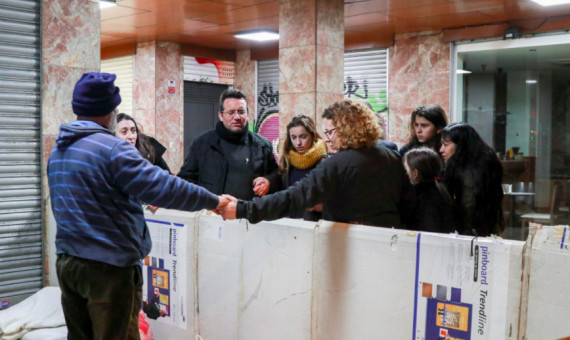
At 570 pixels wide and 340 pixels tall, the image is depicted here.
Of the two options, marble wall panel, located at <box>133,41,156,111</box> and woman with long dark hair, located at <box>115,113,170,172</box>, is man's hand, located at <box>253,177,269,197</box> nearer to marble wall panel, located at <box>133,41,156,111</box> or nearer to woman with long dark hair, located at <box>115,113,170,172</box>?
woman with long dark hair, located at <box>115,113,170,172</box>

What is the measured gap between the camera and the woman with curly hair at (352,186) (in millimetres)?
3090

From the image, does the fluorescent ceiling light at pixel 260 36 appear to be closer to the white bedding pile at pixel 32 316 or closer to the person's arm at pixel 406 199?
the white bedding pile at pixel 32 316

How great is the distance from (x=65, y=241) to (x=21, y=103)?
2.47m

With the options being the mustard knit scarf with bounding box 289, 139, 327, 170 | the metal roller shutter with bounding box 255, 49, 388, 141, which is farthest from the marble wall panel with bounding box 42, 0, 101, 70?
the metal roller shutter with bounding box 255, 49, 388, 141

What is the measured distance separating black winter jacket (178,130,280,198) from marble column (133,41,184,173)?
7.79 meters

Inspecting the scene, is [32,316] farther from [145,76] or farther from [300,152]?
[145,76]

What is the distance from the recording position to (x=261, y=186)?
424 cm

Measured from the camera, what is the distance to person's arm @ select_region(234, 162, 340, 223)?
3.07 metres

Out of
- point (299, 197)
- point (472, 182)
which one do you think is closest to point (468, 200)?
point (472, 182)

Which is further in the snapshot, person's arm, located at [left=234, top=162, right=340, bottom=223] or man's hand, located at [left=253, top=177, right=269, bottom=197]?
man's hand, located at [left=253, top=177, right=269, bottom=197]

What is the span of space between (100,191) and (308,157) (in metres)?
2.06

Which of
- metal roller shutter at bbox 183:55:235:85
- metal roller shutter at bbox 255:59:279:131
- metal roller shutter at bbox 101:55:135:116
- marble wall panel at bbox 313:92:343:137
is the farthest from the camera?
metal roller shutter at bbox 255:59:279:131

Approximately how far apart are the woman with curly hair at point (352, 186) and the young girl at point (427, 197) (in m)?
0.12

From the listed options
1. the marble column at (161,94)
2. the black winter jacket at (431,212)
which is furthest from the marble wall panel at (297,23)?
the marble column at (161,94)
